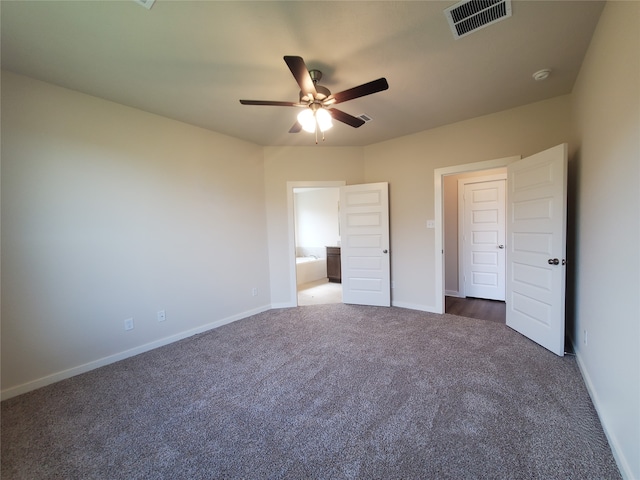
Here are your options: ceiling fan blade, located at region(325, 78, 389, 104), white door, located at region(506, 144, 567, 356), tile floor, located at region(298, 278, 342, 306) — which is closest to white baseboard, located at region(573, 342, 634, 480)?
white door, located at region(506, 144, 567, 356)

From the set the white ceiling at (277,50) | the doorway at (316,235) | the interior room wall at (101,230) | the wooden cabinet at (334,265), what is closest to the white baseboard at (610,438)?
the white ceiling at (277,50)

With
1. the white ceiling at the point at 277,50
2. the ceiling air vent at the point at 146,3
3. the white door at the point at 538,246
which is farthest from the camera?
the white door at the point at 538,246

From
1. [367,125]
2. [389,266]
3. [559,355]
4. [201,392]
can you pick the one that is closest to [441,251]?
[389,266]

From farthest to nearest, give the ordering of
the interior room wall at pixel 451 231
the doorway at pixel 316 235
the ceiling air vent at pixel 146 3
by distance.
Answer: the doorway at pixel 316 235
the interior room wall at pixel 451 231
the ceiling air vent at pixel 146 3

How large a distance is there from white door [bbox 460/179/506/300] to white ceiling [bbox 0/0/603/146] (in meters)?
1.83

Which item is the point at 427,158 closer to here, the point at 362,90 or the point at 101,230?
the point at 362,90

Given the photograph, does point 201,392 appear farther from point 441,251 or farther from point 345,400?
point 441,251

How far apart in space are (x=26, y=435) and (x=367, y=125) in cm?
424

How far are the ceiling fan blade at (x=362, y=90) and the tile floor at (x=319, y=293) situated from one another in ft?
11.0

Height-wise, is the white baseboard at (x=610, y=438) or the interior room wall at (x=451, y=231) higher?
the interior room wall at (x=451, y=231)

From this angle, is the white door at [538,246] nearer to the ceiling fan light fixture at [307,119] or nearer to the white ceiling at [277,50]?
the white ceiling at [277,50]

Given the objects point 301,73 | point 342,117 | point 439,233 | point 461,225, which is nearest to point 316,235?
point 461,225

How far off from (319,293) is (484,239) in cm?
319

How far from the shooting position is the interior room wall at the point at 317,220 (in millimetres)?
7004
